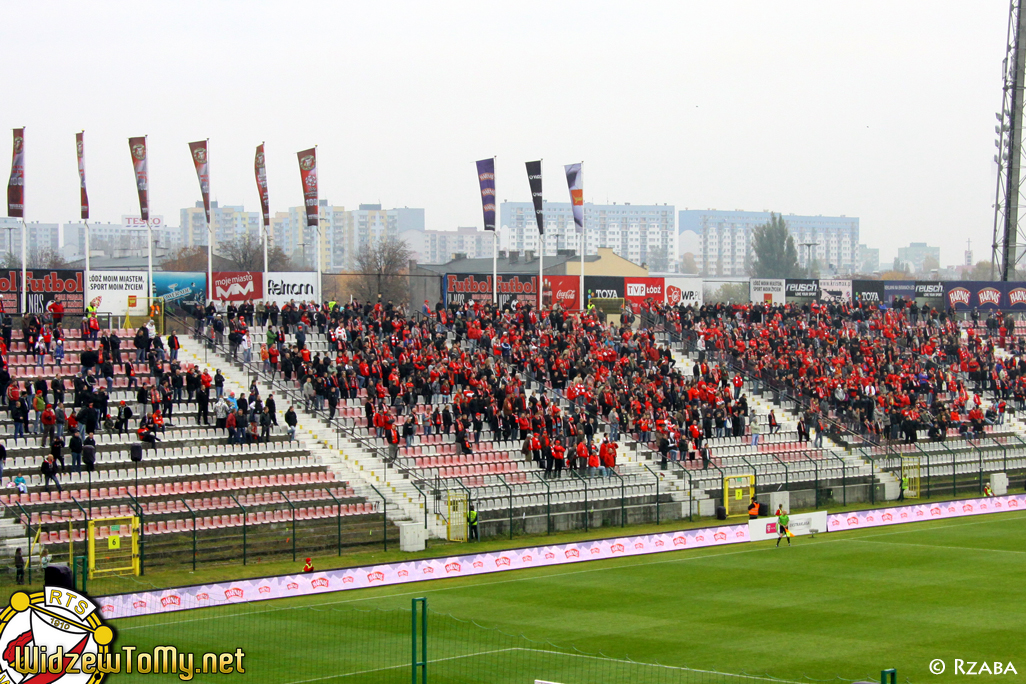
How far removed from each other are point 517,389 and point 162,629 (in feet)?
73.4

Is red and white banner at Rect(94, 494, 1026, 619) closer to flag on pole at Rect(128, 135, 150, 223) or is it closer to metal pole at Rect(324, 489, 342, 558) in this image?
metal pole at Rect(324, 489, 342, 558)

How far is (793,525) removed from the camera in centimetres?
3788

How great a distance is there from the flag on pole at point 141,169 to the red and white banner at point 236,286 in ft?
19.3

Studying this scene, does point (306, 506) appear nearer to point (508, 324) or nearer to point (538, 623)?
point (538, 623)

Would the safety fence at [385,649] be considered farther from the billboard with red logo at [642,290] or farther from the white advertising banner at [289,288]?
the billboard with red logo at [642,290]

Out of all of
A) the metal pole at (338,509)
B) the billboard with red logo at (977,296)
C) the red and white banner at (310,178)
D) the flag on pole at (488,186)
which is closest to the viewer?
the metal pole at (338,509)

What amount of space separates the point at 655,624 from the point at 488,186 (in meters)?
32.2

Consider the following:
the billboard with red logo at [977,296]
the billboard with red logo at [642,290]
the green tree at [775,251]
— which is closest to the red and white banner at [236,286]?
the billboard with red logo at [642,290]

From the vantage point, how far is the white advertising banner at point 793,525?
37125 millimetres

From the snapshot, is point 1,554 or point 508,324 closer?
point 1,554

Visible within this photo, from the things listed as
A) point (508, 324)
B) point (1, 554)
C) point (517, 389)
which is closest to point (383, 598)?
point (1, 554)

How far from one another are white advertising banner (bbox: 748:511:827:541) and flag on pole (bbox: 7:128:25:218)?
2906 centimetres

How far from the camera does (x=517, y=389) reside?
4403 centimetres

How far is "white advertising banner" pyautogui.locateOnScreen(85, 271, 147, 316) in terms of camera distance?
46.7 meters
